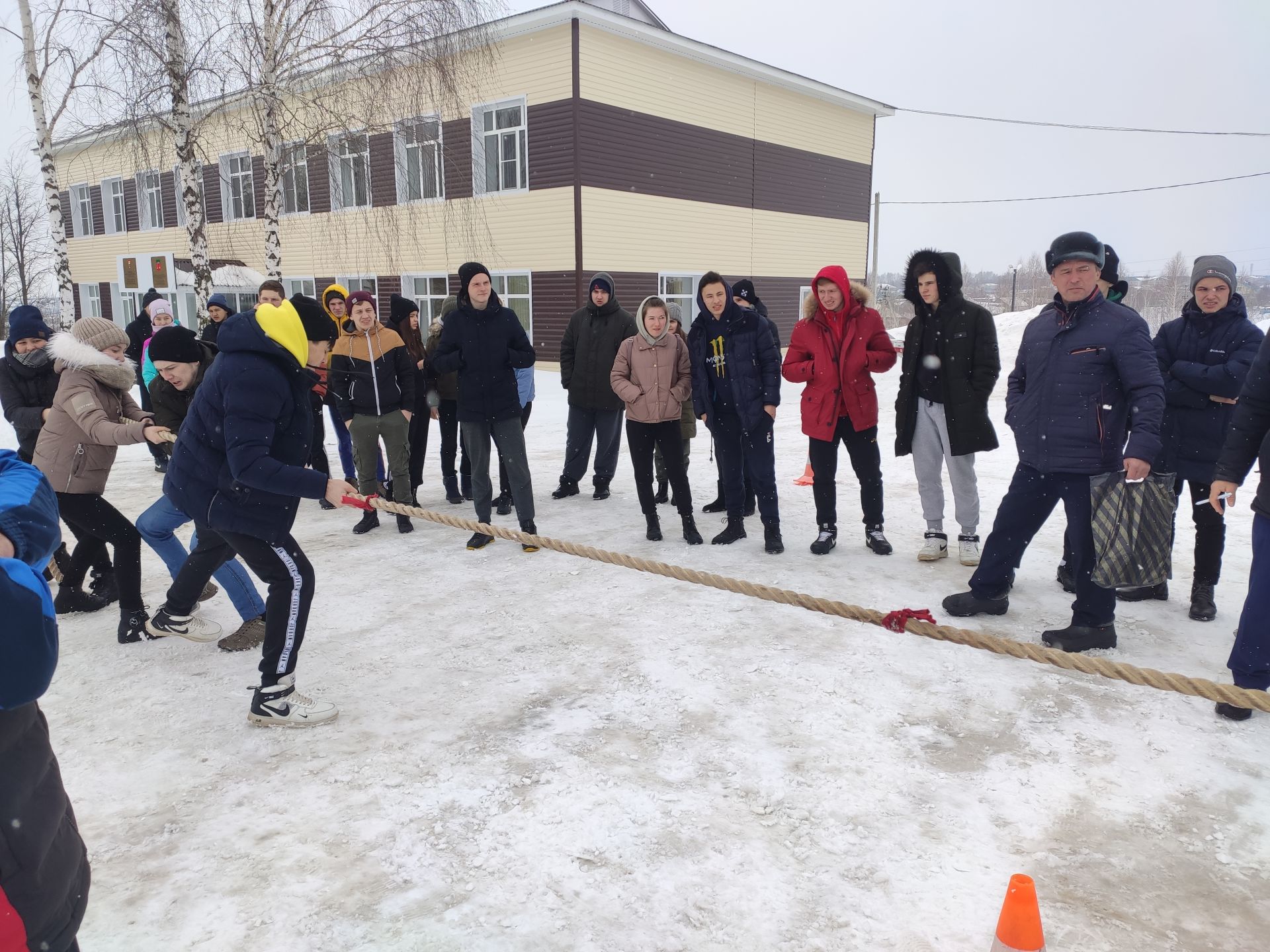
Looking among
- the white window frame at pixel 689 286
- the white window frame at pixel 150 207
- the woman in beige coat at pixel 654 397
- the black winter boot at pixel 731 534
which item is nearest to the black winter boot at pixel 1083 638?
the black winter boot at pixel 731 534

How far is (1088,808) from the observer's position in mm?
2867

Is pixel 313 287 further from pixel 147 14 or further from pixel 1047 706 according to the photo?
pixel 1047 706

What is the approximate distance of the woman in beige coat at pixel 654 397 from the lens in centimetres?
607

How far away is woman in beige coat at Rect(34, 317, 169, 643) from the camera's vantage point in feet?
14.1

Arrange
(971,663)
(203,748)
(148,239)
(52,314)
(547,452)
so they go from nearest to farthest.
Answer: (203,748), (971,663), (547,452), (148,239), (52,314)

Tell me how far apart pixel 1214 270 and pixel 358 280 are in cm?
2086

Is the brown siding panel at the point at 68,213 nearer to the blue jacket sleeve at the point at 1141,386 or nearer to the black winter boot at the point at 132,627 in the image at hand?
the black winter boot at the point at 132,627

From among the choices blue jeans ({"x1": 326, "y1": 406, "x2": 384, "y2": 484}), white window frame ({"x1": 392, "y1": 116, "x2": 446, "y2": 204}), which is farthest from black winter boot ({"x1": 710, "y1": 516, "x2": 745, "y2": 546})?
white window frame ({"x1": 392, "y1": 116, "x2": 446, "y2": 204})

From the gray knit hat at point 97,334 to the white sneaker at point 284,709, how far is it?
91.1 inches

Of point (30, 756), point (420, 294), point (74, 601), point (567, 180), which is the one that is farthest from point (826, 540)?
point (420, 294)

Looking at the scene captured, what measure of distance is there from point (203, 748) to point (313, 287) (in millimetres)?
21552

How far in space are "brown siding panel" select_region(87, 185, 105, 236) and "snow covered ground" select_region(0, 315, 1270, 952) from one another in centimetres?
3090

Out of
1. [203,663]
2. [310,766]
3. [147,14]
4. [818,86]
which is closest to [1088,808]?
[310,766]

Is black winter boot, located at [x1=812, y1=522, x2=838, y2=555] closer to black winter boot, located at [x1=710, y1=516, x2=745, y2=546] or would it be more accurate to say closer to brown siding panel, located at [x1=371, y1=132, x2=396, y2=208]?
black winter boot, located at [x1=710, y1=516, x2=745, y2=546]
